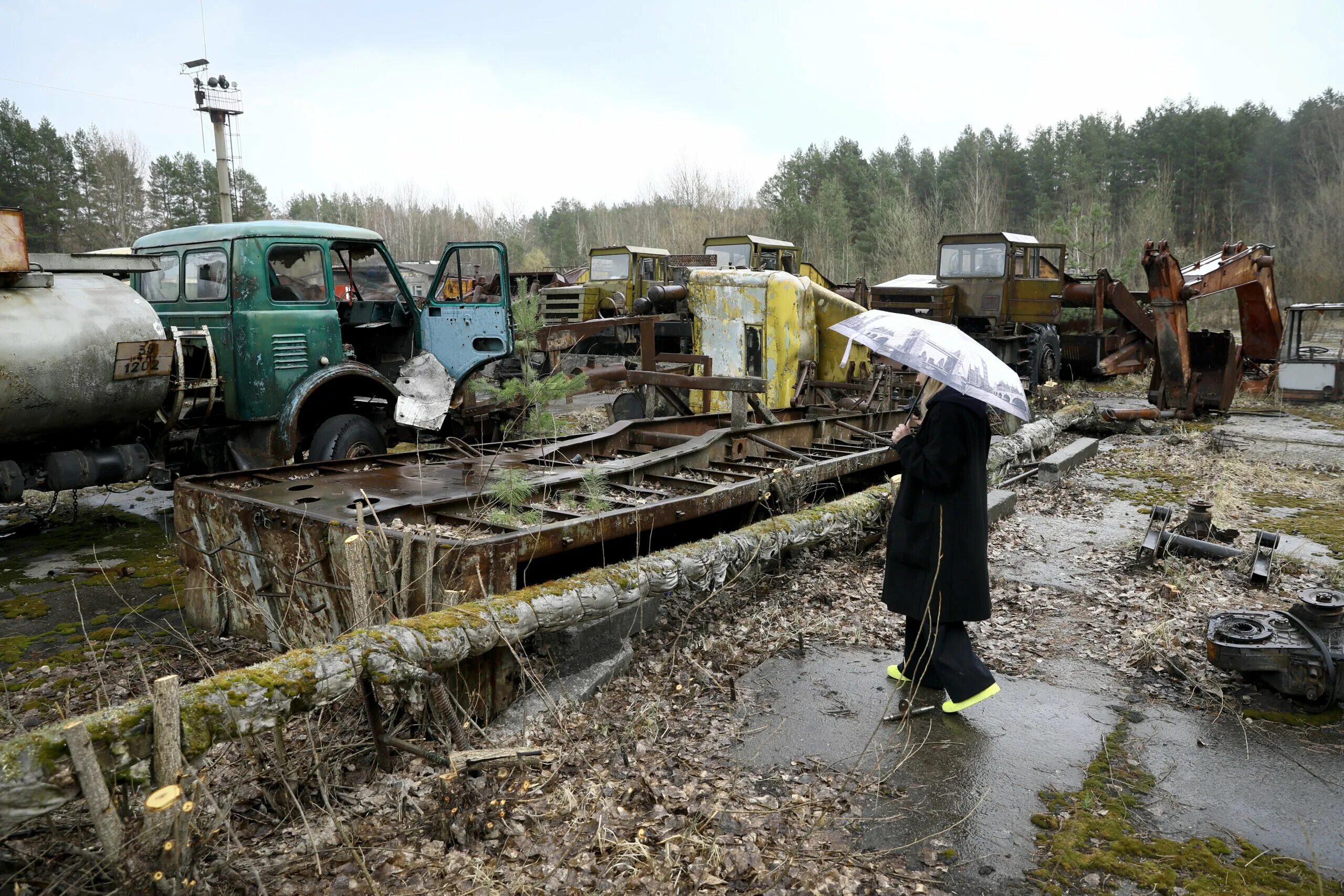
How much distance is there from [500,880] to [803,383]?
7.49 m

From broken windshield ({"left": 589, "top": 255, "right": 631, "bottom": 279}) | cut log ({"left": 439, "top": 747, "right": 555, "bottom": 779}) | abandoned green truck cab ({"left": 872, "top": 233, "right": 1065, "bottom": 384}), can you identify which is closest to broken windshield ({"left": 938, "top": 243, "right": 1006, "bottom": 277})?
abandoned green truck cab ({"left": 872, "top": 233, "right": 1065, "bottom": 384})

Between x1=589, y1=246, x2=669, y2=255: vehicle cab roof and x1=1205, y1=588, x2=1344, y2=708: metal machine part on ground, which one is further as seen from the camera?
x1=589, y1=246, x2=669, y2=255: vehicle cab roof

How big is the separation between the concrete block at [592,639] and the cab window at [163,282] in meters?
5.34

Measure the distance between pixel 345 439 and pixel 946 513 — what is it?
5.46 metres

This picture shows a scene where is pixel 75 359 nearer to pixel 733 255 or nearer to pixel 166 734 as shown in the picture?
pixel 166 734

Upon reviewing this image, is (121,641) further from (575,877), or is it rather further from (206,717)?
(575,877)

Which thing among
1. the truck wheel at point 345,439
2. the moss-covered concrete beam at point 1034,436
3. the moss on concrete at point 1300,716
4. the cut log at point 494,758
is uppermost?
the truck wheel at point 345,439

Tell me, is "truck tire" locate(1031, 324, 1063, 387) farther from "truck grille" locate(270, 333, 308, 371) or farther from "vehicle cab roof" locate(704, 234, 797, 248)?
"truck grille" locate(270, 333, 308, 371)

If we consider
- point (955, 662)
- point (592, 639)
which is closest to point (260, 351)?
point (592, 639)

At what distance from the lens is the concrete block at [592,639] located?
13.7 ft

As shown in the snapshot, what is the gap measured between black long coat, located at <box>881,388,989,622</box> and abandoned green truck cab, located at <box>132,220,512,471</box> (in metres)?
5.23

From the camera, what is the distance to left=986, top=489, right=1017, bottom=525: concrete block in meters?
7.29

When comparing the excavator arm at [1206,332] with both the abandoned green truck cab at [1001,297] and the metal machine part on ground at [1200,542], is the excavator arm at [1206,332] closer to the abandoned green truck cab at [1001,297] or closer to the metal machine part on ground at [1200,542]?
the abandoned green truck cab at [1001,297]

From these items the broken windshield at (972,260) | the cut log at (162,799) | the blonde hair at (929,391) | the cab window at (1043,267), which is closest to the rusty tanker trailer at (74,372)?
the cut log at (162,799)
